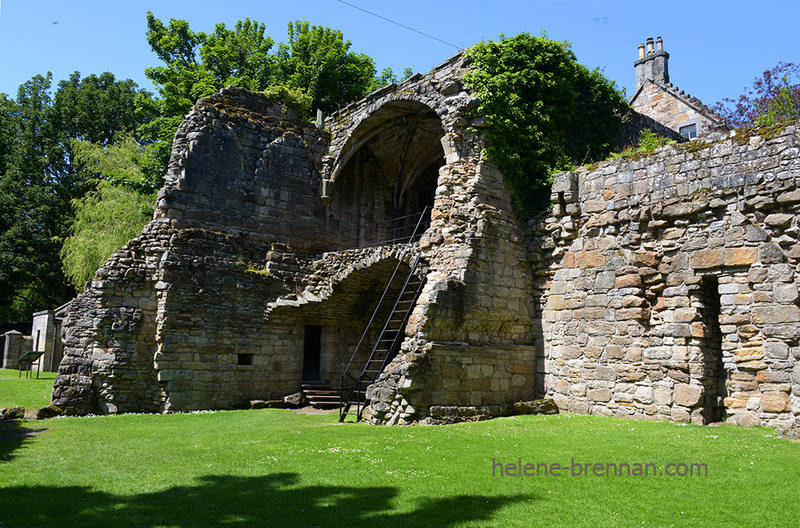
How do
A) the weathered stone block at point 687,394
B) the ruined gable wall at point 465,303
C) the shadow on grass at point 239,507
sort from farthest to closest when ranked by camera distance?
the ruined gable wall at point 465,303 < the weathered stone block at point 687,394 < the shadow on grass at point 239,507

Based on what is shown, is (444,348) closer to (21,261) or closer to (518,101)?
(518,101)

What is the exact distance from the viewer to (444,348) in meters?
10.8

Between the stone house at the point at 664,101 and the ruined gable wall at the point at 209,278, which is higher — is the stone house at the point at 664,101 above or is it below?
above

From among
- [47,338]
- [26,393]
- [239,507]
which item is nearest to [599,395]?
[239,507]

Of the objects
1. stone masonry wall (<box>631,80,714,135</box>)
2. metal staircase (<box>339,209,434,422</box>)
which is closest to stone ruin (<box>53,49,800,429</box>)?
metal staircase (<box>339,209,434,422</box>)

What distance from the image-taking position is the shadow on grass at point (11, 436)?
25.6 feet

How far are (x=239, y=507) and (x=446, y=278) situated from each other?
6724 mm

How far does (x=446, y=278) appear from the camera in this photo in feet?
37.0

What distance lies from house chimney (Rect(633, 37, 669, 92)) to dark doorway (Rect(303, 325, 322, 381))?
1746 centimetres

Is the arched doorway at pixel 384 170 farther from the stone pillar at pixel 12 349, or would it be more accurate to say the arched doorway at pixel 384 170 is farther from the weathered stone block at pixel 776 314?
the stone pillar at pixel 12 349

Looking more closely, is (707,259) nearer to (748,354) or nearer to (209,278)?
(748,354)

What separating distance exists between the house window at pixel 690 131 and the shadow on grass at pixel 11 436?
21.8m

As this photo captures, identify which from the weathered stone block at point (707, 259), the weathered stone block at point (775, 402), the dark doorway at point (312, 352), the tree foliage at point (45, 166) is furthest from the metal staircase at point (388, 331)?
the tree foliage at point (45, 166)

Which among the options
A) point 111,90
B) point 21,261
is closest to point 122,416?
point 21,261
